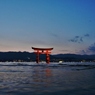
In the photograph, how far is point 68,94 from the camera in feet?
45.8

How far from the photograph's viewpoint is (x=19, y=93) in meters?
14.3

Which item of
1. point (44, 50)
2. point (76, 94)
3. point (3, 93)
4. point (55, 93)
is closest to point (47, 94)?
point (55, 93)

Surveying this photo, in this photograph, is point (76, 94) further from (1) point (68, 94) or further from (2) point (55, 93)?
(2) point (55, 93)

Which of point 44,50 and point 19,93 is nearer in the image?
point 19,93

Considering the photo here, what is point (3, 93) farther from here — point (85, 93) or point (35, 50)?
point (35, 50)

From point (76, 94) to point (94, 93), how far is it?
1264 millimetres

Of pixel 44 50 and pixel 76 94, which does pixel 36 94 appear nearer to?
pixel 76 94

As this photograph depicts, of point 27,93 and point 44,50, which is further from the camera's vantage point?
point 44,50

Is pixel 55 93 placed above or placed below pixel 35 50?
below

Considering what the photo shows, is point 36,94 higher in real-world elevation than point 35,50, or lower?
A: lower

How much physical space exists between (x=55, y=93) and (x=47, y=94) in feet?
2.13

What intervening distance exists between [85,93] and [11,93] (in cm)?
476

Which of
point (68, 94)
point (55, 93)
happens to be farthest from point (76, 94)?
point (55, 93)

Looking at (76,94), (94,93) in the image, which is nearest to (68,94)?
(76,94)
